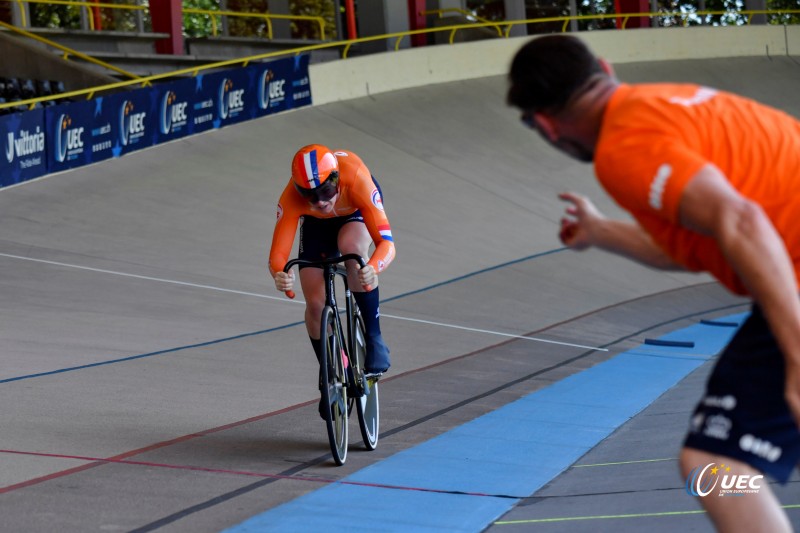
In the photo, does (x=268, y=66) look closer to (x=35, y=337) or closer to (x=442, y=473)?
(x=35, y=337)

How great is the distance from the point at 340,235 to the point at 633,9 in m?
26.7

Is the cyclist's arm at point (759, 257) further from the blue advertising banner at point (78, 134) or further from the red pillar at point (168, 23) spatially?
the red pillar at point (168, 23)

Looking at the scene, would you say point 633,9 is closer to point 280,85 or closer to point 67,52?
point 280,85

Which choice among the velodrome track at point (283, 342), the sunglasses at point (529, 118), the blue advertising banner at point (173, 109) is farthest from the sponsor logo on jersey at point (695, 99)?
the blue advertising banner at point (173, 109)

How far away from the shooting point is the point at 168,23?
21641 millimetres

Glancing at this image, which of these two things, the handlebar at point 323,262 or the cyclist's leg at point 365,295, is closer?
the handlebar at point 323,262

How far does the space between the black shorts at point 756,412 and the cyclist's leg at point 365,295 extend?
3.49 metres

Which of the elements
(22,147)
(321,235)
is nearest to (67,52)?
(22,147)

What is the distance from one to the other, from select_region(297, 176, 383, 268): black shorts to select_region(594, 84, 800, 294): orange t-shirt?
3.58 meters

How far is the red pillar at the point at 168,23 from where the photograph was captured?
21.6 metres

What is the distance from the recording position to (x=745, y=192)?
6.99ft

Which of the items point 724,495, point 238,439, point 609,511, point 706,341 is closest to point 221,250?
point 706,341

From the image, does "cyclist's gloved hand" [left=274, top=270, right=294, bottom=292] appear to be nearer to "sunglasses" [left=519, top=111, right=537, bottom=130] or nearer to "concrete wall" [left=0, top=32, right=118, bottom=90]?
"sunglasses" [left=519, top=111, right=537, bottom=130]

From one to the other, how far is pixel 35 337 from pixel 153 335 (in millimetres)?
890
